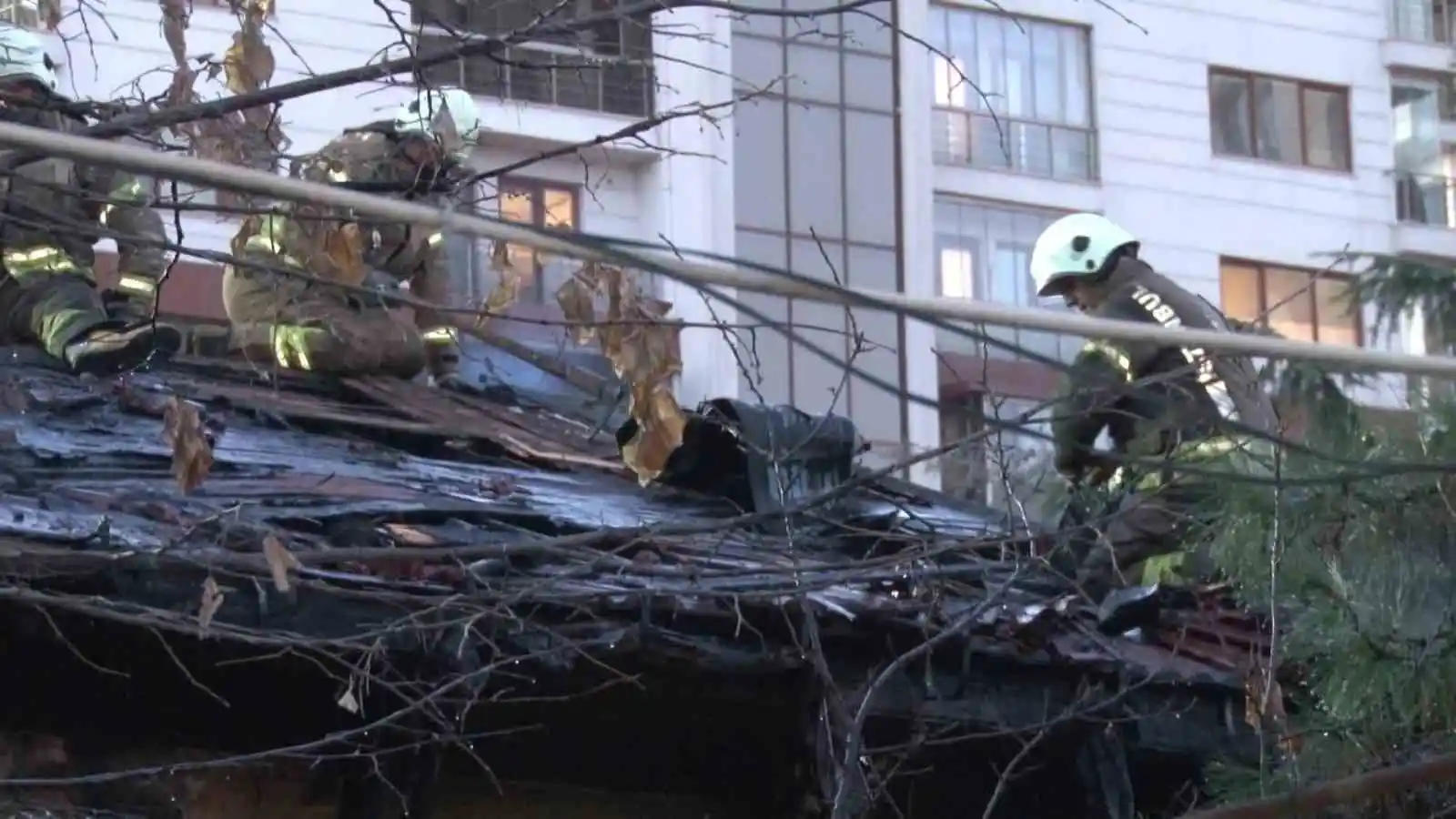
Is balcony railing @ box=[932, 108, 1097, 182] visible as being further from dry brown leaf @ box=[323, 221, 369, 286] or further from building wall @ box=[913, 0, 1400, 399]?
dry brown leaf @ box=[323, 221, 369, 286]

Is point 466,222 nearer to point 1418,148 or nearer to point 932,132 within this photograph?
point 932,132

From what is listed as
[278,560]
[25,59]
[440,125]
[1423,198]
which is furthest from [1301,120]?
[278,560]

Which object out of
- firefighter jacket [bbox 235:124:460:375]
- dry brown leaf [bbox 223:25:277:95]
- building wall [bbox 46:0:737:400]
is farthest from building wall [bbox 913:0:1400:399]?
dry brown leaf [bbox 223:25:277:95]

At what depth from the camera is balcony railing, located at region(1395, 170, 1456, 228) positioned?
87.0ft

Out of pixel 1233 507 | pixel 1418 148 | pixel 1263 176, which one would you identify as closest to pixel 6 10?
pixel 1233 507

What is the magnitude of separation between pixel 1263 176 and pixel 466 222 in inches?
910

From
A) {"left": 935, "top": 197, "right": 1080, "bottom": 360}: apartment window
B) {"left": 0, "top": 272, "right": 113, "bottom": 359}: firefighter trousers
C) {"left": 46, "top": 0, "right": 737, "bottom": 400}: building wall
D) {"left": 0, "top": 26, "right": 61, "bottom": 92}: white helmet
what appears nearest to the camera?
{"left": 0, "top": 26, "right": 61, "bottom": 92}: white helmet

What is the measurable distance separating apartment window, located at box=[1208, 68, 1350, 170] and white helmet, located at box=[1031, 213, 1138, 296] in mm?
17369

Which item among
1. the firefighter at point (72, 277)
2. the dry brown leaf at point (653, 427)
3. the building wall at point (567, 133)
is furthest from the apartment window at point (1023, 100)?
the dry brown leaf at point (653, 427)

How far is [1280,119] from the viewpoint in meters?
26.4

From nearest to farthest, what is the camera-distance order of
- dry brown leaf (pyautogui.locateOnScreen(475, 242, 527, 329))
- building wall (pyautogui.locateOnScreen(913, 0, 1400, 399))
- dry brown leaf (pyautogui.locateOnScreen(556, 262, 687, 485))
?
1. dry brown leaf (pyautogui.locateOnScreen(556, 262, 687, 485))
2. dry brown leaf (pyautogui.locateOnScreen(475, 242, 527, 329))
3. building wall (pyautogui.locateOnScreen(913, 0, 1400, 399))

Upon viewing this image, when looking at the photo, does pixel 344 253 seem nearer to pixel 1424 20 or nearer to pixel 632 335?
pixel 632 335

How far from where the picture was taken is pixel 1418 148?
26.7m

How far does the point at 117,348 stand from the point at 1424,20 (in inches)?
834
